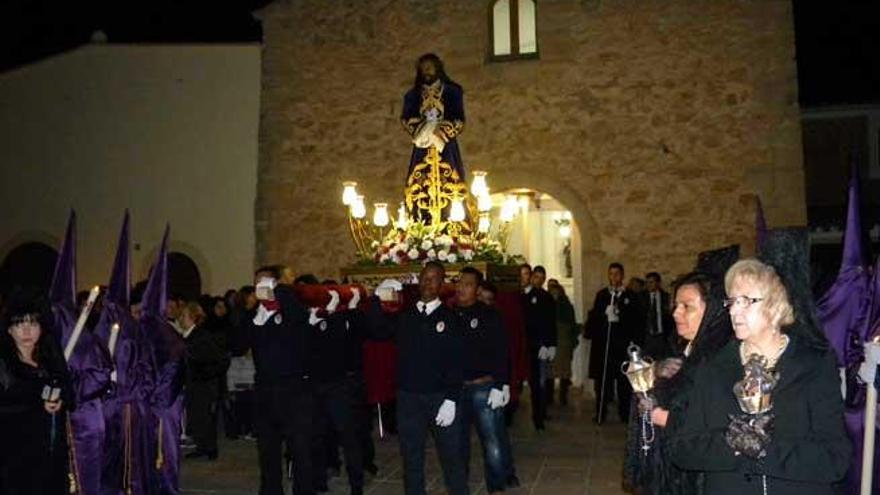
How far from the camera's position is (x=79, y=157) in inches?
690

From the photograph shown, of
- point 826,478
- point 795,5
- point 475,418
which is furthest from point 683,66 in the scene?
point 826,478

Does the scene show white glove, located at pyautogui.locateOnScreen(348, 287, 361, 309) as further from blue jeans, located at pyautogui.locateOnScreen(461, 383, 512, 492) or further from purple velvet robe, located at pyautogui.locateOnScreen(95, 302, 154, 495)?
purple velvet robe, located at pyautogui.locateOnScreen(95, 302, 154, 495)

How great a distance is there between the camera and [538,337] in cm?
1152

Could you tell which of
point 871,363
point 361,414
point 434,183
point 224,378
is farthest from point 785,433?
point 224,378

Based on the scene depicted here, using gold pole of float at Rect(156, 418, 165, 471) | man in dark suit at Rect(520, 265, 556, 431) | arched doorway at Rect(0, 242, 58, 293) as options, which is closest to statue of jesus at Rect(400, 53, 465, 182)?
man in dark suit at Rect(520, 265, 556, 431)

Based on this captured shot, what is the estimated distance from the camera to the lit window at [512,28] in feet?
51.8

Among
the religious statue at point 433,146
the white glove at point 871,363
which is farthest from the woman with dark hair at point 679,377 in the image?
the religious statue at point 433,146

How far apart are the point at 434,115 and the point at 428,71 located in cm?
59

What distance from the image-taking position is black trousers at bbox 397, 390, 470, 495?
6488 millimetres

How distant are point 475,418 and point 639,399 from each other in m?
3.36

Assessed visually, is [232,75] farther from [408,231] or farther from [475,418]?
[475,418]

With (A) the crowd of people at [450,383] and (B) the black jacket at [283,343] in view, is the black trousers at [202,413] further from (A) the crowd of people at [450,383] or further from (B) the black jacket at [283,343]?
(B) the black jacket at [283,343]

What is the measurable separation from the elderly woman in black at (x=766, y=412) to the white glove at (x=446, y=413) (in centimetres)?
311

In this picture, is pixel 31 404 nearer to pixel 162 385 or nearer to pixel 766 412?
pixel 162 385
